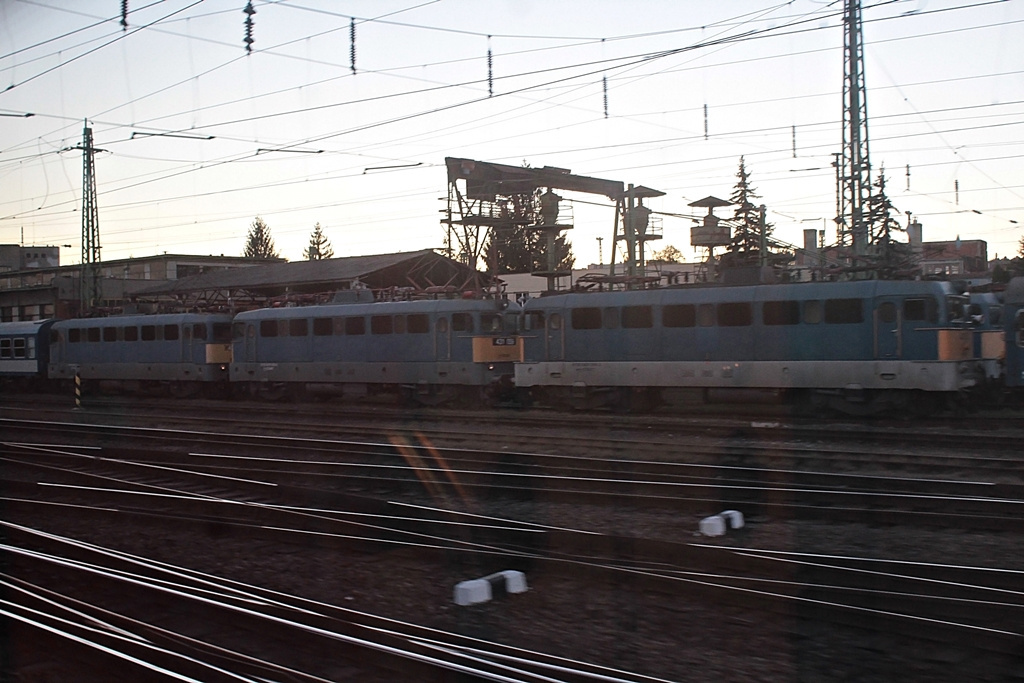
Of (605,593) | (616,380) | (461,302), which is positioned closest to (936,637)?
(605,593)

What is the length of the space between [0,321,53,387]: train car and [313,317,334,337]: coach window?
1606 centimetres

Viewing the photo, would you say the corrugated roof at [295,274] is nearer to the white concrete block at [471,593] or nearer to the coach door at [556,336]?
the coach door at [556,336]

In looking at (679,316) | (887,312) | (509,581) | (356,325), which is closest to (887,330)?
(887,312)

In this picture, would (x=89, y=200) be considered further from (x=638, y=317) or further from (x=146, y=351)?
(x=638, y=317)

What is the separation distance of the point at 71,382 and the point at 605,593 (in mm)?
35719

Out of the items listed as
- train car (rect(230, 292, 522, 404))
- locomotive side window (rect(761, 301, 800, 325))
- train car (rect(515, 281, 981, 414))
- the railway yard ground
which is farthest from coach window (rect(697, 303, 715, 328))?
train car (rect(230, 292, 522, 404))

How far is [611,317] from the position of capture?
74.9 feet

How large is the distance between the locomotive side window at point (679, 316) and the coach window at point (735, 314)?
0.68 m

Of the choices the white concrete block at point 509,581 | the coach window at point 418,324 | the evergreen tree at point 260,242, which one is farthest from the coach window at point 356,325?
the evergreen tree at point 260,242

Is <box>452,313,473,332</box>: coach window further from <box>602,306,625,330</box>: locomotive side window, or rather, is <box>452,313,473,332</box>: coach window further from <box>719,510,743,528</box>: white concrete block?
<box>719,510,743,528</box>: white concrete block

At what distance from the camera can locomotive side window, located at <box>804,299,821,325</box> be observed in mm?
20000

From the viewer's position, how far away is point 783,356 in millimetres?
20375

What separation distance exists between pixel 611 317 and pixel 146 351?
759 inches

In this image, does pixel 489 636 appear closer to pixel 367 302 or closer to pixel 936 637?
pixel 936 637
